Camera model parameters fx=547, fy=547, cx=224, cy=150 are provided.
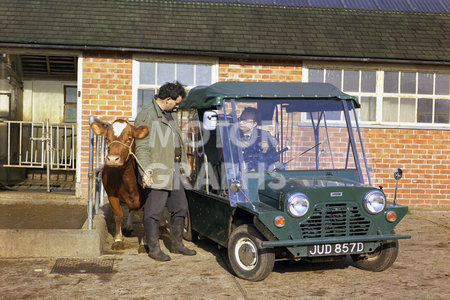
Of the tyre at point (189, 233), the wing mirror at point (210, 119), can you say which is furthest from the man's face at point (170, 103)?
the tyre at point (189, 233)

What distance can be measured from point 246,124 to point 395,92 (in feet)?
20.7

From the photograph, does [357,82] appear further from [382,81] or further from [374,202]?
[374,202]

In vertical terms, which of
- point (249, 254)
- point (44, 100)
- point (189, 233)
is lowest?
point (189, 233)

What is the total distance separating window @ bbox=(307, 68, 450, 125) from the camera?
1134cm

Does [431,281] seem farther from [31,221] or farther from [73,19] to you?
[73,19]

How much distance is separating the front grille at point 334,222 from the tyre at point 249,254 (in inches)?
17.0

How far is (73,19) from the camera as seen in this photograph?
10969 millimetres

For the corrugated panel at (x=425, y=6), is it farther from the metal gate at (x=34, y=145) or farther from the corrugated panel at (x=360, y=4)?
the metal gate at (x=34, y=145)

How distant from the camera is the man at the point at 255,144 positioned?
6.02 meters

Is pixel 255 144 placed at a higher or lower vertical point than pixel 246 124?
lower

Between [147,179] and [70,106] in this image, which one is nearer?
[147,179]

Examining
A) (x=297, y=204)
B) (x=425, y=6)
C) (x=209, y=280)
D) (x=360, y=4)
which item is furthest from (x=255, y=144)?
(x=425, y=6)

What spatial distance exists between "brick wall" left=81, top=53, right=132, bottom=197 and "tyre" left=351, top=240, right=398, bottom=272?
610 centimetres

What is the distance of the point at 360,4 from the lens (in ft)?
41.5
